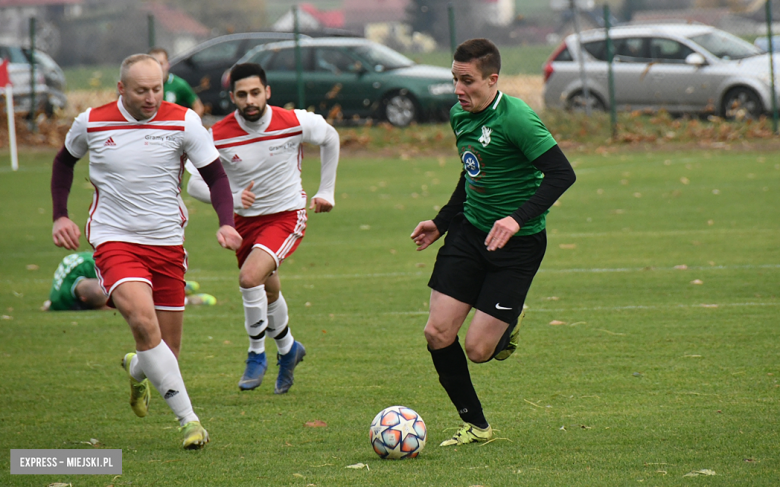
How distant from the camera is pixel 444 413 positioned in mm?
5613

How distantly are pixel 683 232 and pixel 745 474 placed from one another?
7.23 metres

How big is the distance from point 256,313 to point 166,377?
3.88 ft

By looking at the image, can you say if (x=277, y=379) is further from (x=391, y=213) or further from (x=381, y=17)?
(x=381, y=17)

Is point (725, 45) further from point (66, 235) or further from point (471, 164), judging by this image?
point (66, 235)

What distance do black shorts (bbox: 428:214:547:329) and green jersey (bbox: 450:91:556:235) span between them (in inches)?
3.3

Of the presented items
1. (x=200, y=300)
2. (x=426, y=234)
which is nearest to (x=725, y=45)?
(x=200, y=300)

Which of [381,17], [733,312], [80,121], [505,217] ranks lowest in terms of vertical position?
[733,312]

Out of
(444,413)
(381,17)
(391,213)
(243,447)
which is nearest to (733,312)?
(444,413)

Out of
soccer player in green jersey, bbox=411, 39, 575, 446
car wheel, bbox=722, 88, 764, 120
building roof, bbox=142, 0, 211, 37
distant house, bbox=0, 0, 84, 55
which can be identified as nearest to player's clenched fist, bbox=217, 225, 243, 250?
soccer player in green jersey, bbox=411, 39, 575, 446

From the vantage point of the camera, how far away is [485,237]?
16.7 feet

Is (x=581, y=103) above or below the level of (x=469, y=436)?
above

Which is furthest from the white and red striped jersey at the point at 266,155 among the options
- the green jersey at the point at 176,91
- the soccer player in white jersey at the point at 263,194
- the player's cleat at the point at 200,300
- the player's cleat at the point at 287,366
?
the green jersey at the point at 176,91

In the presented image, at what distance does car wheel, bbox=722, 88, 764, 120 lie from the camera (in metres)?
18.1

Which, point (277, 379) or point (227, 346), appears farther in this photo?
point (227, 346)
